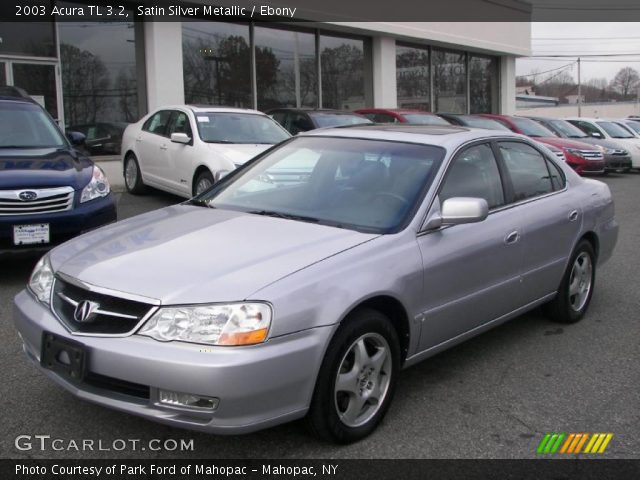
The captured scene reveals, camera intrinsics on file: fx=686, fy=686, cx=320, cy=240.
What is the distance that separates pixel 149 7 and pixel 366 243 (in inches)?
480

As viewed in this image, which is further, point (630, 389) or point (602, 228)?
point (602, 228)

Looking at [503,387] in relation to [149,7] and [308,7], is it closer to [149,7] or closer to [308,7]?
[149,7]

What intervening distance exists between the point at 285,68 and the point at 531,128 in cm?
655

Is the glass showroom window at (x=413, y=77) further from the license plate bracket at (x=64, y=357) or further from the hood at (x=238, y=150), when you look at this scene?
the license plate bracket at (x=64, y=357)

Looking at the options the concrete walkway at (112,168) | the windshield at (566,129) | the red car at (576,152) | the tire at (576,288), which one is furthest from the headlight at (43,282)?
the windshield at (566,129)

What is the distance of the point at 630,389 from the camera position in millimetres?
4043

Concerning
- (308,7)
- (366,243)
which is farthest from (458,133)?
(308,7)

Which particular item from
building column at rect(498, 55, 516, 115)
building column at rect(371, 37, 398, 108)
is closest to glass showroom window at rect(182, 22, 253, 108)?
→ building column at rect(371, 37, 398, 108)

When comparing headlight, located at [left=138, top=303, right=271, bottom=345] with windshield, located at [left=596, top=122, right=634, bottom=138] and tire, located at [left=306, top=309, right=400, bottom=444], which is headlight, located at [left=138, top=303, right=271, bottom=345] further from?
windshield, located at [left=596, top=122, right=634, bottom=138]

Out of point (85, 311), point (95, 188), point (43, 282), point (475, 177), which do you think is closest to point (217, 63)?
point (95, 188)

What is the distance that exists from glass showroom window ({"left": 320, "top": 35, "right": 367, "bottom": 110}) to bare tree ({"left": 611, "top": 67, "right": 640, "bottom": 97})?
262 ft

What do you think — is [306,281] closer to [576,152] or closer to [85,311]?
[85,311]

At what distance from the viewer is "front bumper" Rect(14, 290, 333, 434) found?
2775 millimetres

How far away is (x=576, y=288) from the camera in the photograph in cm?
532
